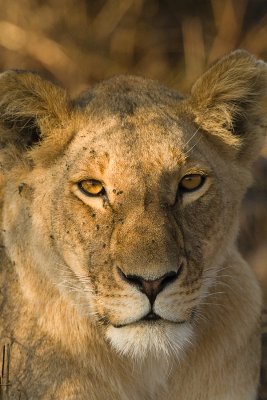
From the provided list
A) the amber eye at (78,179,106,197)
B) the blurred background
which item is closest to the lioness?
the amber eye at (78,179,106,197)

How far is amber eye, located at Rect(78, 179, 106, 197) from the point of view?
11.9 ft

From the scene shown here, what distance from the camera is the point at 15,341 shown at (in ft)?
13.0

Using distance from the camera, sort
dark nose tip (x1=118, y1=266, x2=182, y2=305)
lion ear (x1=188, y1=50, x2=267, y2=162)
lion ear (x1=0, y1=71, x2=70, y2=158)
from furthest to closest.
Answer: lion ear (x1=188, y1=50, x2=267, y2=162) → lion ear (x1=0, y1=71, x2=70, y2=158) → dark nose tip (x1=118, y1=266, x2=182, y2=305)

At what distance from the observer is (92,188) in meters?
3.66

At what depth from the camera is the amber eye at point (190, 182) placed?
3.71 meters

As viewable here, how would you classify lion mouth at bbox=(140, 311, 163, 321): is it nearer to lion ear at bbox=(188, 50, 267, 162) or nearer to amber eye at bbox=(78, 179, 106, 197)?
amber eye at bbox=(78, 179, 106, 197)

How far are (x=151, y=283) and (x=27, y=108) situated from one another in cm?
100

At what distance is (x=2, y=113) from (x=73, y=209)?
51 cm

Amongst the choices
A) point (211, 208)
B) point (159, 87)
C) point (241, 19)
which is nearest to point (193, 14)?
point (241, 19)

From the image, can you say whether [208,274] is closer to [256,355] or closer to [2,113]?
[256,355]

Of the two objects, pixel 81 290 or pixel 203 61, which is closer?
pixel 81 290

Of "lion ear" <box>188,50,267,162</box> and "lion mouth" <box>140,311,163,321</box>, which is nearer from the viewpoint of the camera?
"lion mouth" <box>140,311,163,321</box>

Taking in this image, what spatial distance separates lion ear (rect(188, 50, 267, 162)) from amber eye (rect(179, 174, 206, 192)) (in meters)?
0.35

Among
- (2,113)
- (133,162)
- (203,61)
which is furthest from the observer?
(203,61)
